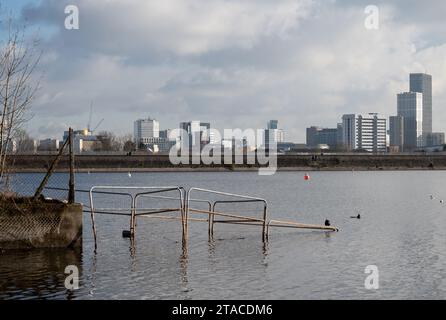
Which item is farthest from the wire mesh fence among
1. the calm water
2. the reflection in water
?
the calm water

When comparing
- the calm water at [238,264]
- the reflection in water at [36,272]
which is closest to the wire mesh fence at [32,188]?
the reflection in water at [36,272]

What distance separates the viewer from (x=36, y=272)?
885 inches

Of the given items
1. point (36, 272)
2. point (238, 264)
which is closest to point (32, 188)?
point (238, 264)

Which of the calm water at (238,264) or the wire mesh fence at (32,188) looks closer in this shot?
the calm water at (238,264)

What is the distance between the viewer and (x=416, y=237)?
34.2m

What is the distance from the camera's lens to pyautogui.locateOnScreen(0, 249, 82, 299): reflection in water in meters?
19.5

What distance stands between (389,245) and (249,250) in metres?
7.10

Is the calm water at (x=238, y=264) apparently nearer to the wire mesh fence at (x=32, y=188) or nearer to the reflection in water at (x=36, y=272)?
the reflection in water at (x=36, y=272)

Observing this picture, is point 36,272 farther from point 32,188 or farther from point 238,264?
point 32,188

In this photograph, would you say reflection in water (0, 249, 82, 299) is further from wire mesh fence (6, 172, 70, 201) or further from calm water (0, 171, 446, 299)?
wire mesh fence (6, 172, 70, 201)

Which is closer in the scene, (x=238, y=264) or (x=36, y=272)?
(x=36, y=272)

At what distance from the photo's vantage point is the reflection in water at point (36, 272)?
64.0ft
